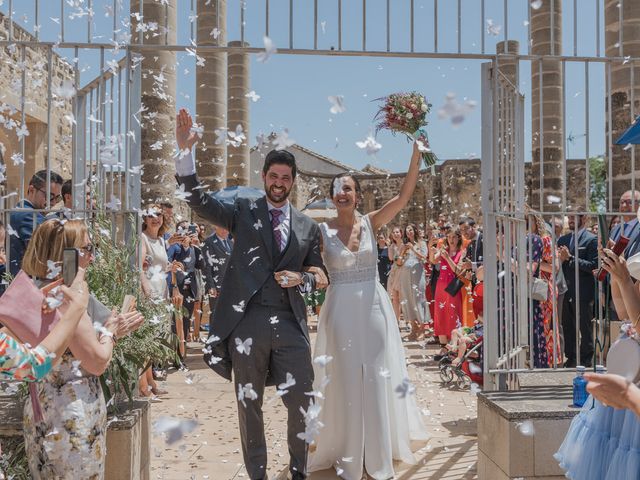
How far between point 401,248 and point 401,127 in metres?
8.24

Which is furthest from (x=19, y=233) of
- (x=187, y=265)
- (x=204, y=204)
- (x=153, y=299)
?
(x=187, y=265)

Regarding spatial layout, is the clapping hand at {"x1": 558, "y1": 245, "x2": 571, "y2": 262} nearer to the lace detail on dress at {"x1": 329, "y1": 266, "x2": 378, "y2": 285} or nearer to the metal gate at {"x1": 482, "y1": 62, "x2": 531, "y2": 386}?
the metal gate at {"x1": 482, "y1": 62, "x2": 531, "y2": 386}

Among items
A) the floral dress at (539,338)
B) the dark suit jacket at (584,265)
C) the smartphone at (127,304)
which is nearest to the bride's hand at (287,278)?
the smartphone at (127,304)

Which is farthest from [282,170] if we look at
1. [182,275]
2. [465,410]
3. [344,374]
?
[182,275]

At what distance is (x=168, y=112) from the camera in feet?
44.2

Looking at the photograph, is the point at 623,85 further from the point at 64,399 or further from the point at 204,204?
the point at 64,399

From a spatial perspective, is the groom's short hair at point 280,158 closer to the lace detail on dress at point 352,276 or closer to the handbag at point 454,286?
the lace detail on dress at point 352,276

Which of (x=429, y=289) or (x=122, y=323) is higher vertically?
(x=122, y=323)

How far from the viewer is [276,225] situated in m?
4.65

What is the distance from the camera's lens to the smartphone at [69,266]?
3.07 metres

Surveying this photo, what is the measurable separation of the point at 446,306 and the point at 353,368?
606 cm

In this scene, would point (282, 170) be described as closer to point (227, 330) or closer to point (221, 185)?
point (227, 330)

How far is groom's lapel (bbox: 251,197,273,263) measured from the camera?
4523mm

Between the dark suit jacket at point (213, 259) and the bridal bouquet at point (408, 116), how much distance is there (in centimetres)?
492
